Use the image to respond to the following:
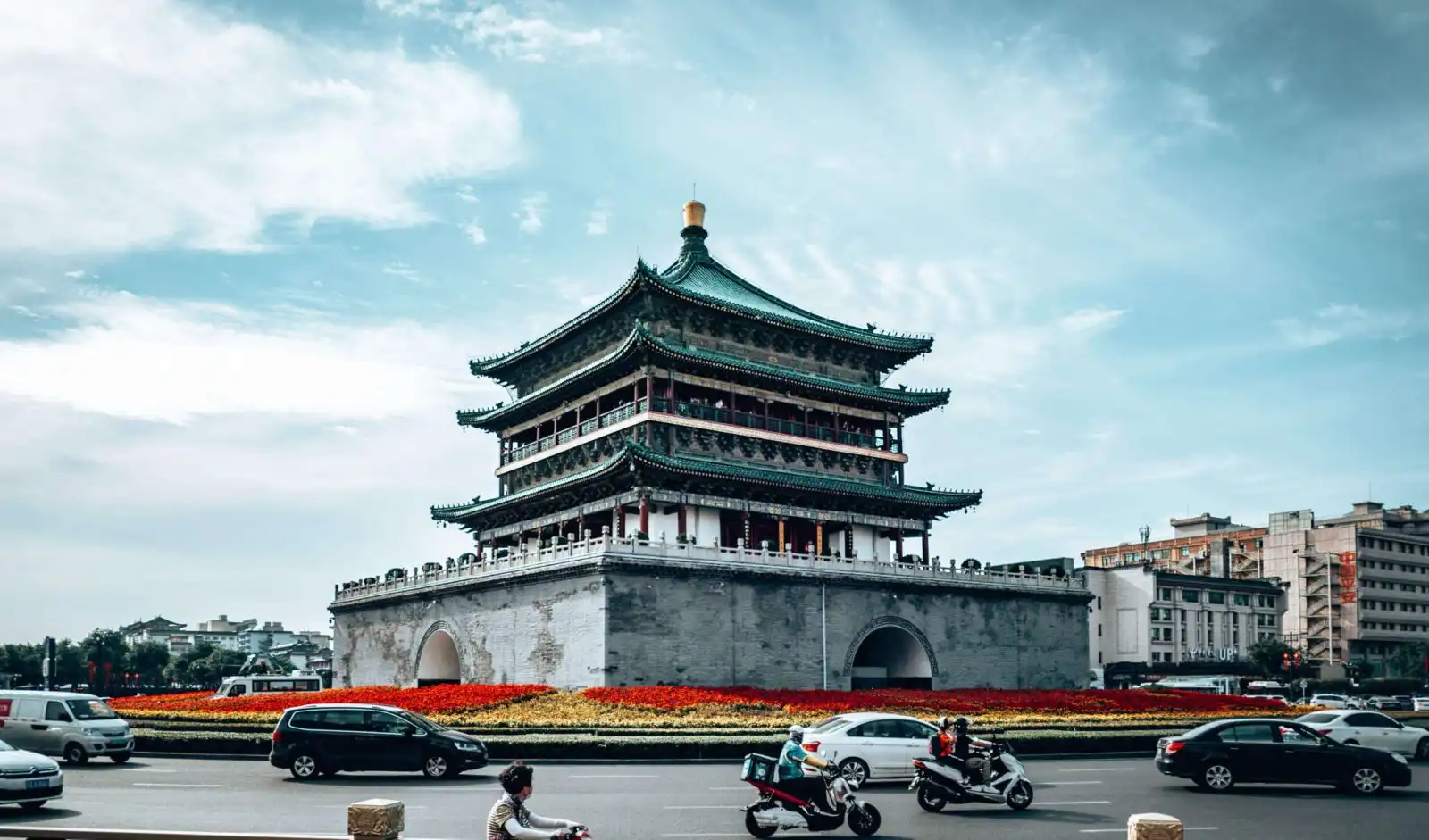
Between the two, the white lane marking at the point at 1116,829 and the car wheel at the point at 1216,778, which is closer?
the white lane marking at the point at 1116,829

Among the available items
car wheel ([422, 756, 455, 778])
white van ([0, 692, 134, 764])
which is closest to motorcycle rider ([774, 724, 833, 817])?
car wheel ([422, 756, 455, 778])

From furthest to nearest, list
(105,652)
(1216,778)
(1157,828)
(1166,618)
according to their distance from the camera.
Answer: (105,652)
(1166,618)
(1216,778)
(1157,828)

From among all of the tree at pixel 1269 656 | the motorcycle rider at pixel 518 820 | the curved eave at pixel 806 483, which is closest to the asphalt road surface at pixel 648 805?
the motorcycle rider at pixel 518 820

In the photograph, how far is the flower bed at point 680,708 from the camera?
112 feet

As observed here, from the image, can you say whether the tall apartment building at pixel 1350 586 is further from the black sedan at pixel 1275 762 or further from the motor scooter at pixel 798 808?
the motor scooter at pixel 798 808

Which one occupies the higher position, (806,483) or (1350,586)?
(806,483)

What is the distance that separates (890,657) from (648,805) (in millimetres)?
33861

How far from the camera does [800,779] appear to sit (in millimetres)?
16812

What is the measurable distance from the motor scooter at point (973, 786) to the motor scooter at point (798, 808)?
2739 millimetres

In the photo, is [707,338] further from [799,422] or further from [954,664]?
[954,664]

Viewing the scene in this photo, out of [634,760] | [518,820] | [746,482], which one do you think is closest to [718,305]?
[746,482]

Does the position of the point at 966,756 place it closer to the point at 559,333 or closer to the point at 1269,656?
the point at 559,333

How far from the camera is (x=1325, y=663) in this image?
94.7 meters

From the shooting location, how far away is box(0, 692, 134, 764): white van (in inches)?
1031
